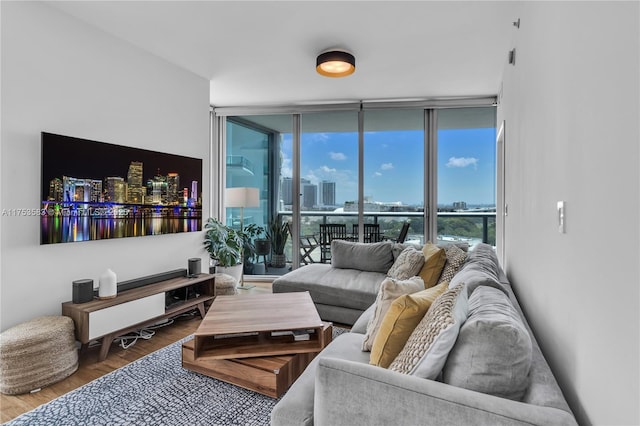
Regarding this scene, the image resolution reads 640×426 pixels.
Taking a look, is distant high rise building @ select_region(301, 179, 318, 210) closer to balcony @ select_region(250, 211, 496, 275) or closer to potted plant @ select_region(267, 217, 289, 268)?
balcony @ select_region(250, 211, 496, 275)

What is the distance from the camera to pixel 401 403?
1050 mm

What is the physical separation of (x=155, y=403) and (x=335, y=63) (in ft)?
9.89

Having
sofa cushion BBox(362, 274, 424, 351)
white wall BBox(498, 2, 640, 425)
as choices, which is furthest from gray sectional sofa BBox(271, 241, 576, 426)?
sofa cushion BBox(362, 274, 424, 351)

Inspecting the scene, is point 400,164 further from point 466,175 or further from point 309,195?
point 309,195

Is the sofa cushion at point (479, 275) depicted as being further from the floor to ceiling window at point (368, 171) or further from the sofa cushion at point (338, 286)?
the floor to ceiling window at point (368, 171)

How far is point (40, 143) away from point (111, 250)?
40.2 inches

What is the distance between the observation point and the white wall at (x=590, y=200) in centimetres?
73

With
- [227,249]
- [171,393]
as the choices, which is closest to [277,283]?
[227,249]

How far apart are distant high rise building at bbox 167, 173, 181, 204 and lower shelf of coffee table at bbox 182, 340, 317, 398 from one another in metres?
1.84

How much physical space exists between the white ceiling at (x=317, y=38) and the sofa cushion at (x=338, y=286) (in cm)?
220

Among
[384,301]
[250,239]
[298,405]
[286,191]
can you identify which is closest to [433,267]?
[384,301]

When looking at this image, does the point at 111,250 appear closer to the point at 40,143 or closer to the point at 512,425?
the point at 40,143

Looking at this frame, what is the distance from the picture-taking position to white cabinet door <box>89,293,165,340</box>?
2.47 meters

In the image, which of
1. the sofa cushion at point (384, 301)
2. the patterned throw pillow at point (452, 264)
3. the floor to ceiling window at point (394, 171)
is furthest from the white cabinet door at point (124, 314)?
the floor to ceiling window at point (394, 171)
